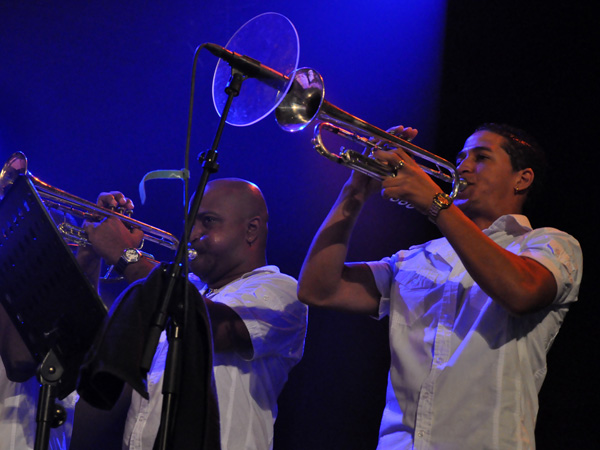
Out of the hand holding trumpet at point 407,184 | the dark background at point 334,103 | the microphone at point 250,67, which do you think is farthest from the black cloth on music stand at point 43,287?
the dark background at point 334,103

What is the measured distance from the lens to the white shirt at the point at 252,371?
2.68 m

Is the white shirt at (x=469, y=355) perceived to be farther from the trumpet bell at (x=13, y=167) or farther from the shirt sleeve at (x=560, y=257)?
the trumpet bell at (x=13, y=167)

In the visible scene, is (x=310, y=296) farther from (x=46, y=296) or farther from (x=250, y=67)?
(x=46, y=296)

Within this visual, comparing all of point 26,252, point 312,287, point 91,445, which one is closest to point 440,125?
point 312,287

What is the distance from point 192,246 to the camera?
3258 mm

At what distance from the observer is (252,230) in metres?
3.38

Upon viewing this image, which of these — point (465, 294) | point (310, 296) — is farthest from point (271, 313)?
point (465, 294)

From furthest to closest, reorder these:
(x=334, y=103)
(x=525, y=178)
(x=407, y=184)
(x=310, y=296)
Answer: (x=334, y=103)
(x=525, y=178)
(x=310, y=296)
(x=407, y=184)

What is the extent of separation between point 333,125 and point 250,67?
67 cm

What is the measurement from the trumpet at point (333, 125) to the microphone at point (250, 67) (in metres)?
0.19

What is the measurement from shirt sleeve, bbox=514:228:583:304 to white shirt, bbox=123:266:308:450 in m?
1.15

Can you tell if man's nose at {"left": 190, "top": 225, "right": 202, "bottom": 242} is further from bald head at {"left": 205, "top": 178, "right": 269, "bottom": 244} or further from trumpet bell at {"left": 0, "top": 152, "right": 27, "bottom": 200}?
trumpet bell at {"left": 0, "top": 152, "right": 27, "bottom": 200}

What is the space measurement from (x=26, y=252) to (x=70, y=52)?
9.63 ft

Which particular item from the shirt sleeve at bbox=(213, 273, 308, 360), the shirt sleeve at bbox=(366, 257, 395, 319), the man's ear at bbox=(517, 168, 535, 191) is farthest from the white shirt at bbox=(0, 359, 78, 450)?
the man's ear at bbox=(517, 168, 535, 191)
